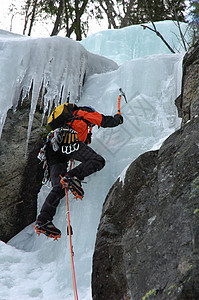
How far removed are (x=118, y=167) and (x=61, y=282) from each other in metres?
1.35

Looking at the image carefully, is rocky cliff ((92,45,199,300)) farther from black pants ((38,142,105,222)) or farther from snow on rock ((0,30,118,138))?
snow on rock ((0,30,118,138))

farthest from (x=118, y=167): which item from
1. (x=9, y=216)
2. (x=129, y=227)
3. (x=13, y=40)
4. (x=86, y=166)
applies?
(x=13, y=40)

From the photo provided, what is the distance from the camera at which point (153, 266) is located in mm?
2002

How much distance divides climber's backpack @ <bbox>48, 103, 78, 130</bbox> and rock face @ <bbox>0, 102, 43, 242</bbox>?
4.04 feet

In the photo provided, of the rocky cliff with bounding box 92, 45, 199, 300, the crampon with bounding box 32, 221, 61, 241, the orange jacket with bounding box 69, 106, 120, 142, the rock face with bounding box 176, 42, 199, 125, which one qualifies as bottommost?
the crampon with bounding box 32, 221, 61, 241

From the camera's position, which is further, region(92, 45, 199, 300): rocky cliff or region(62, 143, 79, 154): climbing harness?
region(62, 143, 79, 154): climbing harness

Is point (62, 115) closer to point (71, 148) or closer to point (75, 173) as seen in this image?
point (71, 148)

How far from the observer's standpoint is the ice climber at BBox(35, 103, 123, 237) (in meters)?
3.27

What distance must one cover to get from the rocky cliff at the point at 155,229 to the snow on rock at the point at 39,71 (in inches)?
96.6

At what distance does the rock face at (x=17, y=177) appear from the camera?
4.59m

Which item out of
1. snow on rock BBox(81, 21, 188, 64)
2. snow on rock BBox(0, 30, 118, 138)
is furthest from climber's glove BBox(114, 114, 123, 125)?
snow on rock BBox(81, 21, 188, 64)

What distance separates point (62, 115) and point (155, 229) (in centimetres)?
193

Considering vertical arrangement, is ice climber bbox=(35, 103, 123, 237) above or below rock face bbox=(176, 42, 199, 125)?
below

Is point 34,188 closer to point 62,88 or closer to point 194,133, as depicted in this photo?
point 62,88
